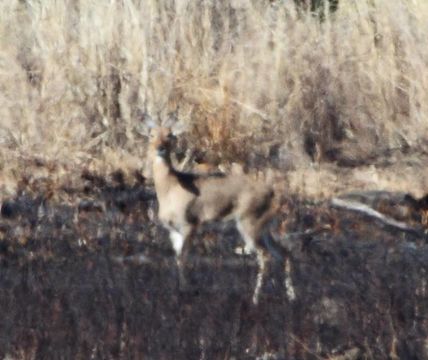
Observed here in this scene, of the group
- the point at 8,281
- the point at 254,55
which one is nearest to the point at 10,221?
the point at 8,281

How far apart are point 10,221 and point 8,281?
140 centimetres

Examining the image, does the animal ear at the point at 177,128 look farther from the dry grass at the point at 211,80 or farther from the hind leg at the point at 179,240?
the dry grass at the point at 211,80

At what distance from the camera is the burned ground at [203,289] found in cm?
934

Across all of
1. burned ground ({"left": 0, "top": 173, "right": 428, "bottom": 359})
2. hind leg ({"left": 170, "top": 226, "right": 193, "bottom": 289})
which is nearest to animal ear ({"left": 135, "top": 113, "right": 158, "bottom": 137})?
burned ground ({"left": 0, "top": 173, "right": 428, "bottom": 359})

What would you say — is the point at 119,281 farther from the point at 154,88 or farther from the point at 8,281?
the point at 154,88

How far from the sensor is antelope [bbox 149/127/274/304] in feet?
35.6

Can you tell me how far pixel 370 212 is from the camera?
11789mm

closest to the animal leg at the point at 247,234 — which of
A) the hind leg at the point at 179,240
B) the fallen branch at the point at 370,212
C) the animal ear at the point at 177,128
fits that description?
the hind leg at the point at 179,240

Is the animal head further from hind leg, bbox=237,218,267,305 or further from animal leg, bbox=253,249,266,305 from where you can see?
animal leg, bbox=253,249,266,305

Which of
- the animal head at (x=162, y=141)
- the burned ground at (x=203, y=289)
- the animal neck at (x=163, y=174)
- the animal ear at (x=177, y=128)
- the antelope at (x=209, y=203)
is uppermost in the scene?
the animal ear at (x=177, y=128)

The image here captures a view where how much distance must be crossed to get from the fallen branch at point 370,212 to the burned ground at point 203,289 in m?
0.05

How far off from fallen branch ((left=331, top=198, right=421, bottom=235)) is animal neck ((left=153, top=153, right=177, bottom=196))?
1.42 meters

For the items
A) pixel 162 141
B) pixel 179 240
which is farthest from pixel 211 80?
pixel 179 240

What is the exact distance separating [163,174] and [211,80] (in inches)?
96.8
